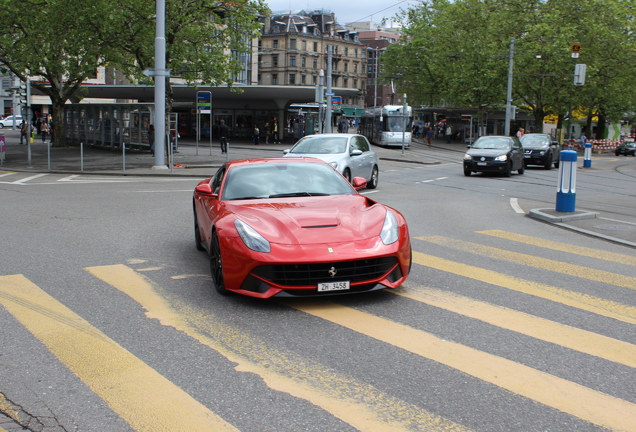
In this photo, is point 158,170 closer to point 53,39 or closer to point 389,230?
point 53,39

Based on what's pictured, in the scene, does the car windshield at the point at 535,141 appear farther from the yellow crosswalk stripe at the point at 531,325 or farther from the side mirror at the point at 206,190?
the yellow crosswalk stripe at the point at 531,325

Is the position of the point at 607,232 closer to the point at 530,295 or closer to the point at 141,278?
the point at 530,295

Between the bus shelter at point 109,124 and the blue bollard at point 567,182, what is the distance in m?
24.5

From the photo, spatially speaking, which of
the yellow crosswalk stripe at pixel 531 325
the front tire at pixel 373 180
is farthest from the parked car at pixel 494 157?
the yellow crosswalk stripe at pixel 531 325

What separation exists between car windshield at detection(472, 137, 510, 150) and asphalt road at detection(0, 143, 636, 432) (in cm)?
1725

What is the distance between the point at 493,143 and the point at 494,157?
54.7 inches

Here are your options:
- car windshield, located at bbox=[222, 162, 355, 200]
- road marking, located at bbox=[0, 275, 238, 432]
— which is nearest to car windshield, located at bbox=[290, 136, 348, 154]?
car windshield, located at bbox=[222, 162, 355, 200]

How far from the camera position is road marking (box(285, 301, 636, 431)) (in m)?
3.96

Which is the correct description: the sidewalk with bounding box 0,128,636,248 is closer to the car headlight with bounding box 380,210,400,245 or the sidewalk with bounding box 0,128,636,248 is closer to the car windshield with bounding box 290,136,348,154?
the car headlight with bounding box 380,210,400,245

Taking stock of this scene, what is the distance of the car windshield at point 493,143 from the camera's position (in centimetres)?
2667

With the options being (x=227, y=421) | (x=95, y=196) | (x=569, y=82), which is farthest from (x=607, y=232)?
(x=569, y=82)

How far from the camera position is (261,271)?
6023 millimetres

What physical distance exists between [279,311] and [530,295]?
2530mm

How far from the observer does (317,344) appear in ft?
16.7
